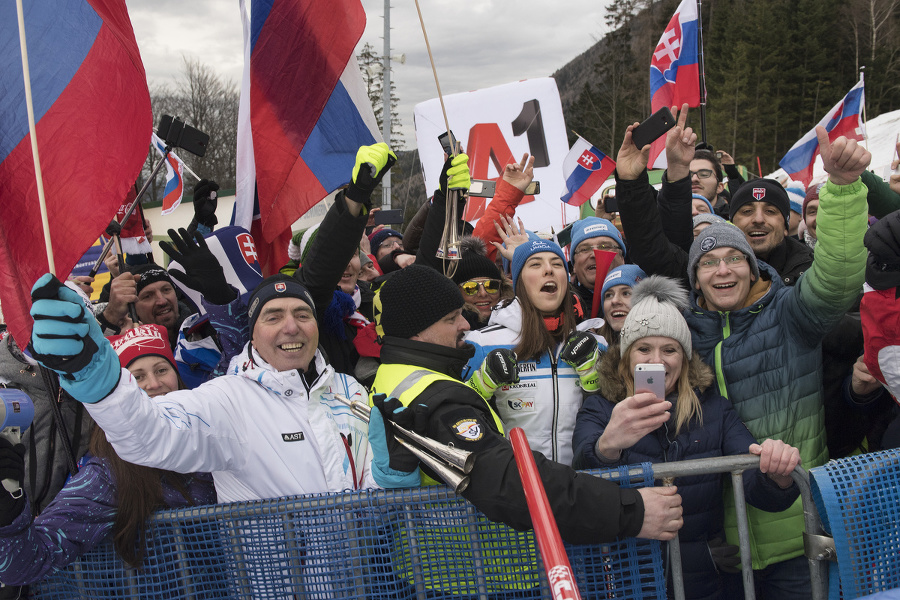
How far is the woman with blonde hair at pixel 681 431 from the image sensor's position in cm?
231

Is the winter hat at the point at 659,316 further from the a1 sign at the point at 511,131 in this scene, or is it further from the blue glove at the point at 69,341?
the a1 sign at the point at 511,131

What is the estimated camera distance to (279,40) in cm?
365

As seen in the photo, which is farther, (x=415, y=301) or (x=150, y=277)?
(x=150, y=277)

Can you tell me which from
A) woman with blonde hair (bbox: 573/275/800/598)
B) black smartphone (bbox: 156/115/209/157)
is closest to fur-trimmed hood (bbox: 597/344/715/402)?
woman with blonde hair (bbox: 573/275/800/598)

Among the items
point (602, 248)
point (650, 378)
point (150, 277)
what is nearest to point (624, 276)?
point (602, 248)

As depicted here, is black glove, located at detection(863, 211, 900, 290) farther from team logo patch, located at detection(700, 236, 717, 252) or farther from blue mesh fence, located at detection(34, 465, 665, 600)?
blue mesh fence, located at detection(34, 465, 665, 600)

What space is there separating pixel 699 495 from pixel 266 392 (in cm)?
171

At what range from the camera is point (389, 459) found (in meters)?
2.22

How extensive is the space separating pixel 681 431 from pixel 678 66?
5.89 meters

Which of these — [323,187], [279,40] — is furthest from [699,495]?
[279,40]

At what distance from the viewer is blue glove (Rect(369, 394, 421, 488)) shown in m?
2.19

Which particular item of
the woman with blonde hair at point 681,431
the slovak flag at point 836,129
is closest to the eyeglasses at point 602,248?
the woman with blonde hair at point 681,431

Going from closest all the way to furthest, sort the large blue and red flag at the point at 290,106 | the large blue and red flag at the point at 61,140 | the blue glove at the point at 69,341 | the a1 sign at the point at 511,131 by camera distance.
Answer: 1. the blue glove at the point at 69,341
2. the large blue and red flag at the point at 61,140
3. the large blue and red flag at the point at 290,106
4. the a1 sign at the point at 511,131

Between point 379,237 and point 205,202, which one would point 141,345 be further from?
point 379,237
